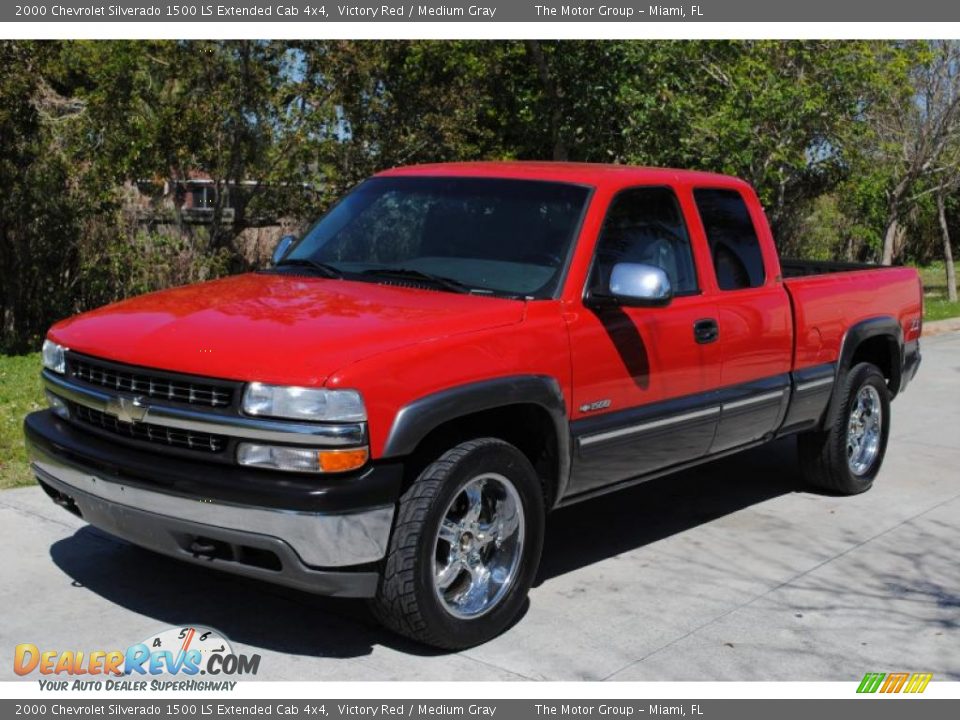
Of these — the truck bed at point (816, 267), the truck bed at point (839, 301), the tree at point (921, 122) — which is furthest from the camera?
the tree at point (921, 122)

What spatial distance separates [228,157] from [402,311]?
394 inches

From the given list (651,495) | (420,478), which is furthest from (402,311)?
(651,495)

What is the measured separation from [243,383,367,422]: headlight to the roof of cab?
6.58ft

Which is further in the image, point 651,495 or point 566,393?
point 651,495

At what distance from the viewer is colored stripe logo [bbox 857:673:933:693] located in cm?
465

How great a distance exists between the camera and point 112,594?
5.28 m

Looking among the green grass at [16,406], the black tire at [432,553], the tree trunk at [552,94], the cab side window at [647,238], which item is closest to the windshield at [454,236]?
the cab side window at [647,238]

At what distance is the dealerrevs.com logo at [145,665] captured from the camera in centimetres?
445

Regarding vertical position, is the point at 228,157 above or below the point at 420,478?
above

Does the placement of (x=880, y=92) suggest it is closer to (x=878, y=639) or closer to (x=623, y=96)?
(x=623, y=96)

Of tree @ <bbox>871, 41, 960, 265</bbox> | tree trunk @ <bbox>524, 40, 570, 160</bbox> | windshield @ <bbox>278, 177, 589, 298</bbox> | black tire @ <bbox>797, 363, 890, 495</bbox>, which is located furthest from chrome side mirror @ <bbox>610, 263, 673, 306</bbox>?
tree @ <bbox>871, 41, 960, 265</bbox>

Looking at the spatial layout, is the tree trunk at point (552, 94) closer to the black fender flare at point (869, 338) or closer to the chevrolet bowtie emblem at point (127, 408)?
the black fender flare at point (869, 338)

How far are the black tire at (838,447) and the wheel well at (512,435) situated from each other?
9.02 feet

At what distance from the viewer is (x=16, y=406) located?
28.6 feet
